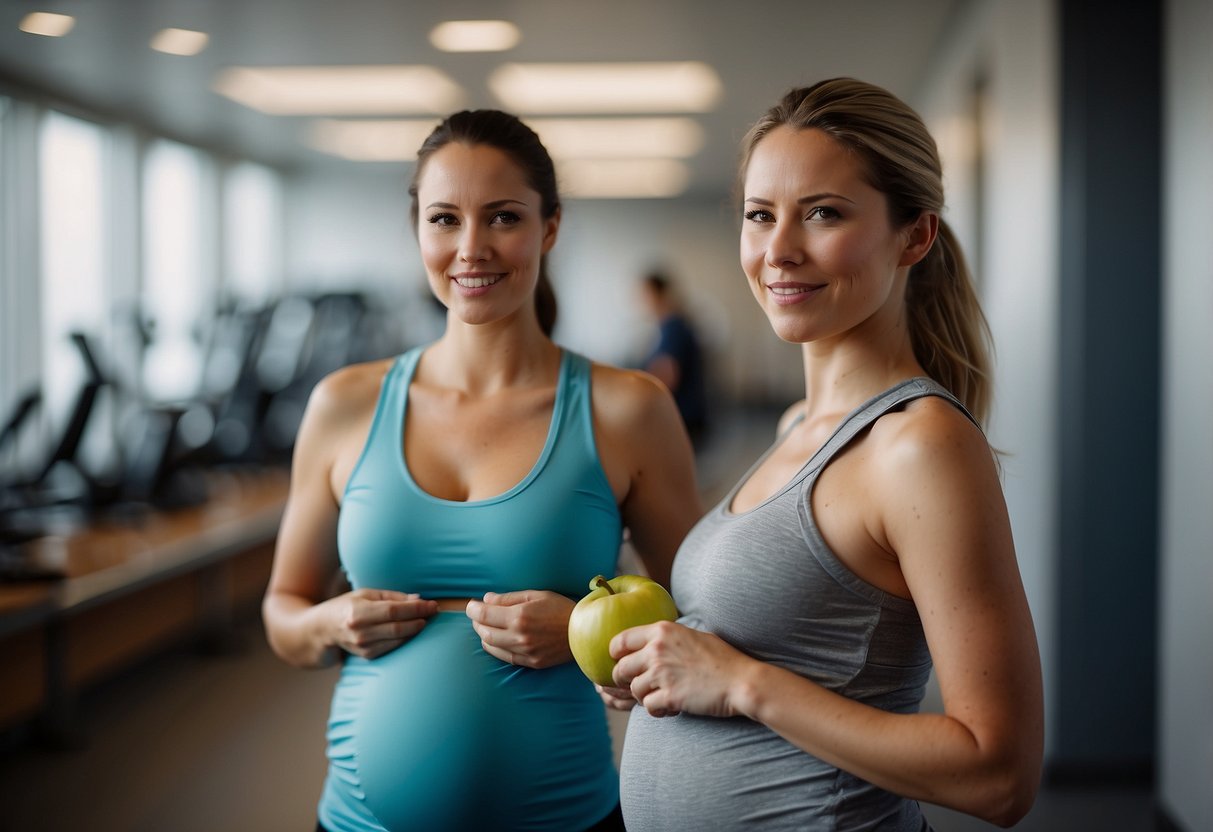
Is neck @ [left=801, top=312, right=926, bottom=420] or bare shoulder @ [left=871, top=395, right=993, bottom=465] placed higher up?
neck @ [left=801, top=312, right=926, bottom=420]

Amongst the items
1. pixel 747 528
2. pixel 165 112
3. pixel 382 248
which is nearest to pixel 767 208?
pixel 747 528

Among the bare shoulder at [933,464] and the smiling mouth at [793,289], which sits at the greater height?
the smiling mouth at [793,289]

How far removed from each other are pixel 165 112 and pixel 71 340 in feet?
15.1

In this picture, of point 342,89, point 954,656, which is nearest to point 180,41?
point 342,89

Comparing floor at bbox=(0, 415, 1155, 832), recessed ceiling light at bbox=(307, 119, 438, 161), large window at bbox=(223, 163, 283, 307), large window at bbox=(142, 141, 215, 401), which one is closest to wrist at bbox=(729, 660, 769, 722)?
floor at bbox=(0, 415, 1155, 832)

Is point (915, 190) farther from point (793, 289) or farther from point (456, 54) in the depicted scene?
point (456, 54)

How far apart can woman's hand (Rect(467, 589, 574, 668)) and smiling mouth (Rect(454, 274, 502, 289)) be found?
1.28 feet

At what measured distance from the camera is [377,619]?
4.28ft

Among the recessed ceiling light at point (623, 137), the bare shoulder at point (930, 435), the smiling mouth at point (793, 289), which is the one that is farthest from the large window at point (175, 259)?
the bare shoulder at point (930, 435)

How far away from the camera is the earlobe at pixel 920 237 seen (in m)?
1.13

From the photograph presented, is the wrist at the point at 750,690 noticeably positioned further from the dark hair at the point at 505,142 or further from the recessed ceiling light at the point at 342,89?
the recessed ceiling light at the point at 342,89

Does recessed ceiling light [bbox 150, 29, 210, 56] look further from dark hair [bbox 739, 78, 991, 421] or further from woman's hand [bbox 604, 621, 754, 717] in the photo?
woman's hand [bbox 604, 621, 754, 717]

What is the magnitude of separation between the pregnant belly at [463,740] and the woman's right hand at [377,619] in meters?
0.02

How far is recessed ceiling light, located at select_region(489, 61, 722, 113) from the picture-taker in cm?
707
